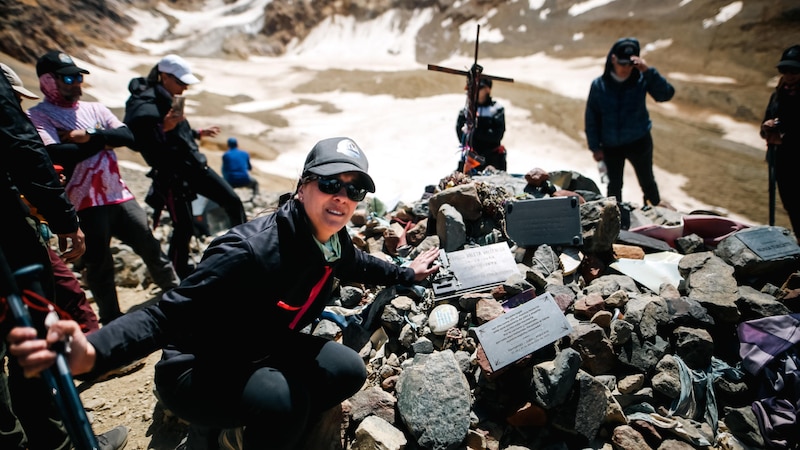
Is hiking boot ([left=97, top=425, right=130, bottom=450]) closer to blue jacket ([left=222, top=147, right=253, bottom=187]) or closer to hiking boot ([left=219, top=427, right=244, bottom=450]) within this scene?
hiking boot ([left=219, top=427, right=244, bottom=450])

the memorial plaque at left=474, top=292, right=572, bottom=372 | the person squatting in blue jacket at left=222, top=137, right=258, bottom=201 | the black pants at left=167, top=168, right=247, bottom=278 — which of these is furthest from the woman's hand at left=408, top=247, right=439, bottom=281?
the person squatting in blue jacket at left=222, top=137, right=258, bottom=201

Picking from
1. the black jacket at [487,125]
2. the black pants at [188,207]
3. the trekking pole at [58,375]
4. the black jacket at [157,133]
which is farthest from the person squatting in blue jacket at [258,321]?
the black jacket at [487,125]

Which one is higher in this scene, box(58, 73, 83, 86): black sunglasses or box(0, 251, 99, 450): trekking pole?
box(58, 73, 83, 86): black sunglasses

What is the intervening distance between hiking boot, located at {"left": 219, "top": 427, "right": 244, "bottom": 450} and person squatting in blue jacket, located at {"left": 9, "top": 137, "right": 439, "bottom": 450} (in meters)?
0.37

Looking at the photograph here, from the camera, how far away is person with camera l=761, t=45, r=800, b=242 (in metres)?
5.39

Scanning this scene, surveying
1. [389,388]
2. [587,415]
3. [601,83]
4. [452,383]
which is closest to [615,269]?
[587,415]

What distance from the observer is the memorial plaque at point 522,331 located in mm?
3199

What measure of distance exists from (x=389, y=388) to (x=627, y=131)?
522cm

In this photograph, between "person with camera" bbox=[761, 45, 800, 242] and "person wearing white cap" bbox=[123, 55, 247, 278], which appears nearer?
"person wearing white cap" bbox=[123, 55, 247, 278]

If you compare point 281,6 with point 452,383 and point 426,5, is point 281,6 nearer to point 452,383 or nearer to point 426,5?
point 426,5

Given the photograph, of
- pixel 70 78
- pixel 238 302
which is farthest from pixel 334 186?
pixel 70 78

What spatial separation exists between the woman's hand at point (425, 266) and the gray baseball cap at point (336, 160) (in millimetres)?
1359

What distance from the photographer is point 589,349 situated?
3.35 metres

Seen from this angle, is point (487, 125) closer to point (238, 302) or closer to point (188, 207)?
point (188, 207)
